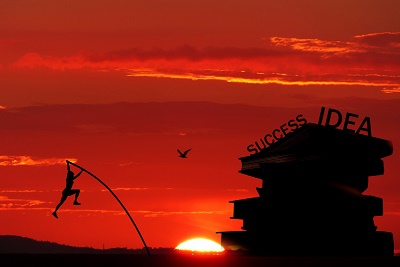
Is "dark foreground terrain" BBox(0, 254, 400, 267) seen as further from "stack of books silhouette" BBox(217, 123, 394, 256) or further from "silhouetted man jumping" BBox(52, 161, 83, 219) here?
"stack of books silhouette" BBox(217, 123, 394, 256)

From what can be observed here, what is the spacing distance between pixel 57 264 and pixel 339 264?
58.5ft

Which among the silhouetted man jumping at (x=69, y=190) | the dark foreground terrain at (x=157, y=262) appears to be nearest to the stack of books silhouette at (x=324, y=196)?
the dark foreground terrain at (x=157, y=262)

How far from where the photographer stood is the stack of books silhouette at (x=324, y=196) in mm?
141500

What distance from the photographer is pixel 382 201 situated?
487 feet

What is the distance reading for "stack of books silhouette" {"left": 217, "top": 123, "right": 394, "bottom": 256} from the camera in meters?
142

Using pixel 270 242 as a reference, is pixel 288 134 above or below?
above

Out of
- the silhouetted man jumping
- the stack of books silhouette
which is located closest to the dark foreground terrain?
the silhouetted man jumping

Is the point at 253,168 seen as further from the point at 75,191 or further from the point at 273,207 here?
the point at 75,191

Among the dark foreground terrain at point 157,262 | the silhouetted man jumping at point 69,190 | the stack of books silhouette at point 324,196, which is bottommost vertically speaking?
the dark foreground terrain at point 157,262

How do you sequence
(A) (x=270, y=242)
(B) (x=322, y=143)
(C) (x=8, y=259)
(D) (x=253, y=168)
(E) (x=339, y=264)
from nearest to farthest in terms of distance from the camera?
(E) (x=339, y=264), (C) (x=8, y=259), (B) (x=322, y=143), (A) (x=270, y=242), (D) (x=253, y=168)

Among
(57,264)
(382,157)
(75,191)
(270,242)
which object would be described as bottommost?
(57,264)

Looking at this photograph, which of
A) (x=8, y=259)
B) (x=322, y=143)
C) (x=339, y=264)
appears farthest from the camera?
(x=322, y=143)

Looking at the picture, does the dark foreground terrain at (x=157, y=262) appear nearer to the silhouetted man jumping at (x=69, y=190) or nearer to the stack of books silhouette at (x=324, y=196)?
the silhouetted man jumping at (x=69, y=190)

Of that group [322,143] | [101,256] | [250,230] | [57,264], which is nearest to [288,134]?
[322,143]
